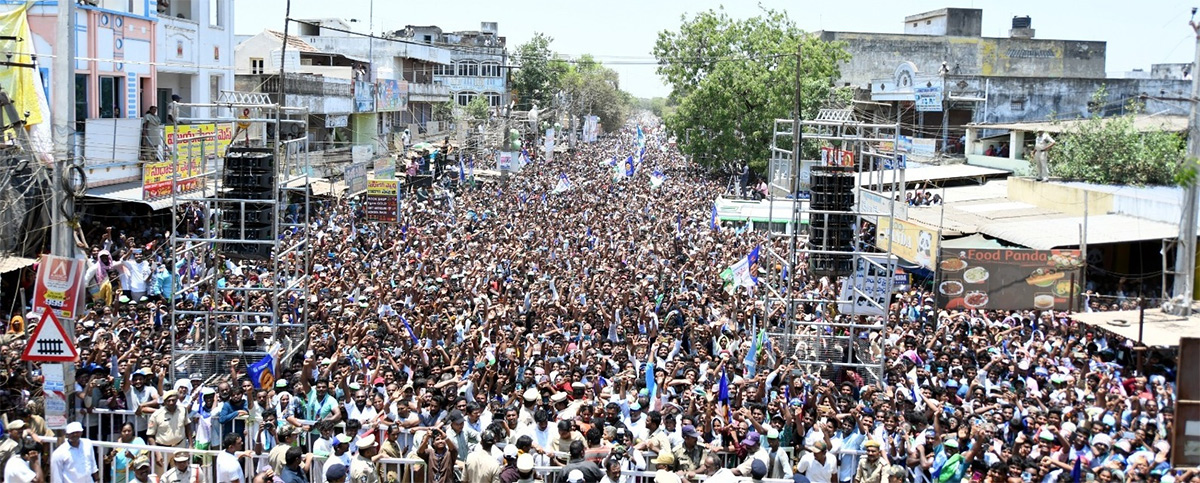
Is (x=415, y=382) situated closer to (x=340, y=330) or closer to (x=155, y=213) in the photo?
(x=340, y=330)

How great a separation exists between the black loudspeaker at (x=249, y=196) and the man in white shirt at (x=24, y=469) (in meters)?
3.90

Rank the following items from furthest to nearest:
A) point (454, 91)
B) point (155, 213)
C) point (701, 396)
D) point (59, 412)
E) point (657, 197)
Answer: point (454, 91)
point (657, 197)
point (155, 213)
point (701, 396)
point (59, 412)

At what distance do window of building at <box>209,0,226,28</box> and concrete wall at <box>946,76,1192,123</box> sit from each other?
1964 cm

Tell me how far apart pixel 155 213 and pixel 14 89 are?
3742 millimetres

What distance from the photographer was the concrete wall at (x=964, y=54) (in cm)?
4331

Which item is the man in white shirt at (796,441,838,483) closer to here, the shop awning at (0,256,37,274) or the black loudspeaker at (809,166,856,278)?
the black loudspeaker at (809,166,856,278)

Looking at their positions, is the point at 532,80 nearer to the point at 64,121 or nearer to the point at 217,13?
the point at 217,13

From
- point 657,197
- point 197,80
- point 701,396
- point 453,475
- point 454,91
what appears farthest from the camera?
point 454,91

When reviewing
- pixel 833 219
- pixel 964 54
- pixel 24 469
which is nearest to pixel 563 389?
pixel 833 219

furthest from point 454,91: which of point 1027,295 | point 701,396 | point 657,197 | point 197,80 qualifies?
point 701,396

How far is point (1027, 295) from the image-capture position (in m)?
15.1

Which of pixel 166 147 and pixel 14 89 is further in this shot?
pixel 166 147

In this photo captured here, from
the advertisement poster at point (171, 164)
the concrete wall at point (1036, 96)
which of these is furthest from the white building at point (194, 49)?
the concrete wall at point (1036, 96)

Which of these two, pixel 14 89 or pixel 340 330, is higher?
pixel 14 89
